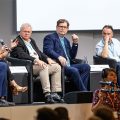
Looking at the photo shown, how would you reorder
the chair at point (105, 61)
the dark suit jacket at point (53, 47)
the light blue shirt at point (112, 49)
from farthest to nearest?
the light blue shirt at point (112, 49) < the chair at point (105, 61) < the dark suit jacket at point (53, 47)

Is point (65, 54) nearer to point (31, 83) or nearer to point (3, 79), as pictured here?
point (31, 83)

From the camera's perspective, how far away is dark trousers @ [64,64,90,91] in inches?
239

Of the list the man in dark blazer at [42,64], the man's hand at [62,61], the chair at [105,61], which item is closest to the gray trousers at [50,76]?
the man in dark blazer at [42,64]

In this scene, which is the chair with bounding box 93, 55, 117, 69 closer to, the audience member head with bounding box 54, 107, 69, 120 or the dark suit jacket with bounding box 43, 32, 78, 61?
the dark suit jacket with bounding box 43, 32, 78, 61

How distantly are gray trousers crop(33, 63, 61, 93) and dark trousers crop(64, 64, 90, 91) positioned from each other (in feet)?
0.58

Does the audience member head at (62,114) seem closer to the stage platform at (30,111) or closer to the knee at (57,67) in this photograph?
the stage platform at (30,111)

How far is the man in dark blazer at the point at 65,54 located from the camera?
6.10 metres

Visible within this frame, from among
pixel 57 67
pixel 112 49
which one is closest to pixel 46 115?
pixel 57 67

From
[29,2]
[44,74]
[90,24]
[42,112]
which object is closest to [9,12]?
[29,2]

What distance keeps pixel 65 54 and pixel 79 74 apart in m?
0.46

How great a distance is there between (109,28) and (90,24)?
2.56ft

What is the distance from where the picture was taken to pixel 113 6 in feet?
24.5

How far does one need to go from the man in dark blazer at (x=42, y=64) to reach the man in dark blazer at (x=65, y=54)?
13 centimetres

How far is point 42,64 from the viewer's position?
19.2 feet
